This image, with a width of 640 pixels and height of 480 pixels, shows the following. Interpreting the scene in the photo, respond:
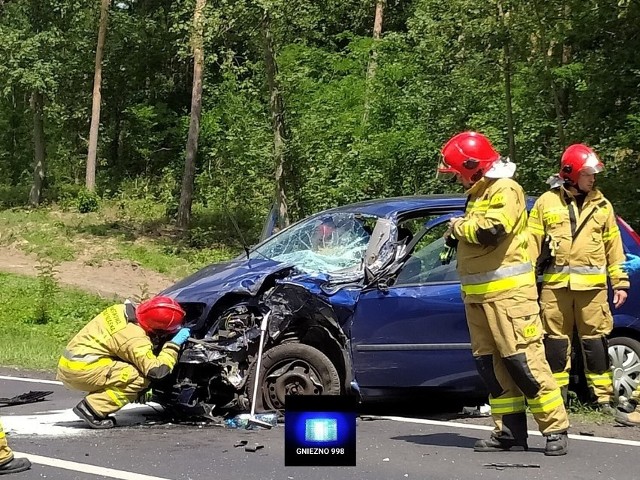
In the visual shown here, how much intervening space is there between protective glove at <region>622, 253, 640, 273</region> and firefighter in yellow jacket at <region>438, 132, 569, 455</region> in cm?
185

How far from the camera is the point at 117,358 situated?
20.1ft

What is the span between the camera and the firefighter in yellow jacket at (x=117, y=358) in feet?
19.7

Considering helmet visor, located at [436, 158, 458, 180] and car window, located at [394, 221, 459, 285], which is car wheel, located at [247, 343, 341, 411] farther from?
helmet visor, located at [436, 158, 458, 180]

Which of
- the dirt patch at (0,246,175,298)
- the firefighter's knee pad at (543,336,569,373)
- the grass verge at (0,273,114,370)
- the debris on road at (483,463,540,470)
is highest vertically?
the firefighter's knee pad at (543,336,569,373)

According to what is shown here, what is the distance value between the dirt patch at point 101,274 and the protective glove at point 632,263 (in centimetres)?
1487

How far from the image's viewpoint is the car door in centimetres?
622

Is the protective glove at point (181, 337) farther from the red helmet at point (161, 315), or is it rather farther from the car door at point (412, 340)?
the car door at point (412, 340)

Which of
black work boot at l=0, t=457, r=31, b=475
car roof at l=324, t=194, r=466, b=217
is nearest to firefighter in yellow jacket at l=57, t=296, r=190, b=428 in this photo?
black work boot at l=0, t=457, r=31, b=475

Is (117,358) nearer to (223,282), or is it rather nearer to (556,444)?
(223,282)

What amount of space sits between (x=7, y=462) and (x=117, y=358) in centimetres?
146

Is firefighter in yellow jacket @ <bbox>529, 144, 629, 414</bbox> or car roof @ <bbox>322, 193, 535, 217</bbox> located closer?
firefighter in yellow jacket @ <bbox>529, 144, 629, 414</bbox>

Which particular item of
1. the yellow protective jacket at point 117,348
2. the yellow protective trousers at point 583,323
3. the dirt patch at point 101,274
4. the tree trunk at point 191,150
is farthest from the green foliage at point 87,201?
the yellow protective trousers at point 583,323

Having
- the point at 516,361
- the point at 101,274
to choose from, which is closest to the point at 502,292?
the point at 516,361

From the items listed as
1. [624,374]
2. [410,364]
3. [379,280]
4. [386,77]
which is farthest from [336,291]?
[386,77]
